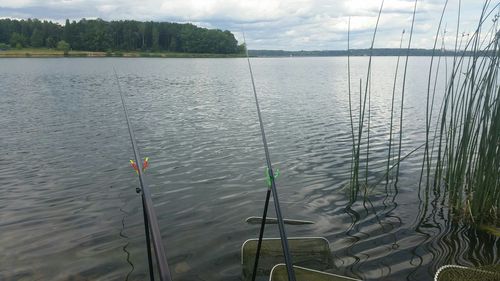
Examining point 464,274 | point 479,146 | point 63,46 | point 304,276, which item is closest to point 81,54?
point 63,46

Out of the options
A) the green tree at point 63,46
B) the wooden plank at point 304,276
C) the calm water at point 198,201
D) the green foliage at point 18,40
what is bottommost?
the calm water at point 198,201

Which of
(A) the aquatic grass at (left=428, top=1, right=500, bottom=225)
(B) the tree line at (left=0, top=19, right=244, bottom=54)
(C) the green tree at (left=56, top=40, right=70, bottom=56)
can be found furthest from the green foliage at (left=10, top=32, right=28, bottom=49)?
(A) the aquatic grass at (left=428, top=1, right=500, bottom=225)

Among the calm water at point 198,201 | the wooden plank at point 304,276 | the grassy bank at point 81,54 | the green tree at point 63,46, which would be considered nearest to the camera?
the wooden plank at point 304,276

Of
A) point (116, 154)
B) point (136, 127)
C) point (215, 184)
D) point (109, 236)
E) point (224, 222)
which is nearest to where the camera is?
point (109, 236)

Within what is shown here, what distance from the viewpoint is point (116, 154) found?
37.3ft

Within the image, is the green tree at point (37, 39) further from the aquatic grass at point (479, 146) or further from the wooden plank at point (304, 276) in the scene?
the wooden plank at point (304, 276)

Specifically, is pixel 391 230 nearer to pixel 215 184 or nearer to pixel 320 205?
pixel 320 205

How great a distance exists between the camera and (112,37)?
9169 cm

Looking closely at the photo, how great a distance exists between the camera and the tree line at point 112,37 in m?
86.0

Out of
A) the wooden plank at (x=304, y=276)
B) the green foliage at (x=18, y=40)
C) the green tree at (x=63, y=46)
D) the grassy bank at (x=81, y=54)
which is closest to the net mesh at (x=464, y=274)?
the wooden plank at (x=304, y=276)

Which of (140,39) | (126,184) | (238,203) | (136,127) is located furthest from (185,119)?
(140,39)

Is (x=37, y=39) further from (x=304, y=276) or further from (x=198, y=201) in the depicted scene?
(x=304, y=276)

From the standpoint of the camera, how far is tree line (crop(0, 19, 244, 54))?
282ft

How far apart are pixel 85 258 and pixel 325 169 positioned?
601 centimetres
